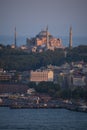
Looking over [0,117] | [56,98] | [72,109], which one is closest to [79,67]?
[56,98]

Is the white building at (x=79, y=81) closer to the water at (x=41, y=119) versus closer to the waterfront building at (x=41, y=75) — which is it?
the waterfront building at (x=41, y=75)

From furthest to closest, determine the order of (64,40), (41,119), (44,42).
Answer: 1. (64,40)
2. (44,42)
3. (41,119)

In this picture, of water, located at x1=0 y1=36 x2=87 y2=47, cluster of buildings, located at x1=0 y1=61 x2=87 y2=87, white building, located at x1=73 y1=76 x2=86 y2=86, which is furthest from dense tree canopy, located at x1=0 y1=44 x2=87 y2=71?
white building, located at x1=73 y1=76 x2=86 y2=86

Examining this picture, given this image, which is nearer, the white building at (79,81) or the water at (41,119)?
the water at (41,119)

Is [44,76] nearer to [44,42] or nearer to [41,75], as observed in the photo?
[41,75]

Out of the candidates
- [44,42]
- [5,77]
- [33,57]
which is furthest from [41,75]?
[44,42]

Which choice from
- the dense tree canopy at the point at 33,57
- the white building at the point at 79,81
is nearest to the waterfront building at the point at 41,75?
the dense tree canopy at the point at 33,57
